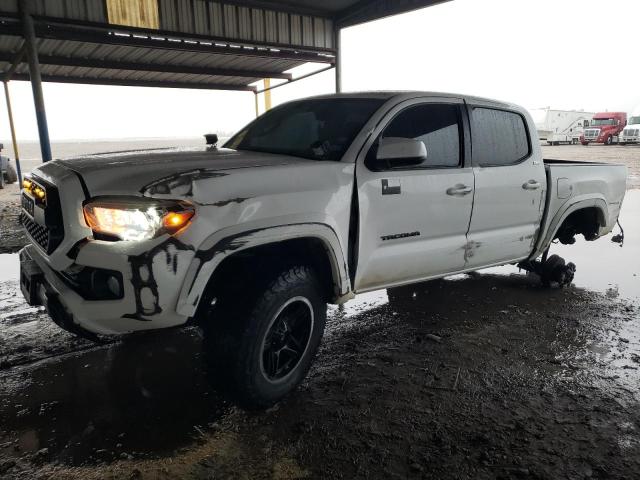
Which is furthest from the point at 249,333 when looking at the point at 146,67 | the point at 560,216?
the point at 146,67

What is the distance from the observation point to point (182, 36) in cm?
866

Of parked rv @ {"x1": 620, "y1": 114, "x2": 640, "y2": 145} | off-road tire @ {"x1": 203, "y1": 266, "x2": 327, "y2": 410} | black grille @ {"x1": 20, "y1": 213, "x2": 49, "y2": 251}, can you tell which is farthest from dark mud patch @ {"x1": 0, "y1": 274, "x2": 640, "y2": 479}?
parked rv @ {"x1": 620, "y1": 114, "x2": 640, "y2": 145}

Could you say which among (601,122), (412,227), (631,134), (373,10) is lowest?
(412,227)

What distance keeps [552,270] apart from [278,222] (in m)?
3.51

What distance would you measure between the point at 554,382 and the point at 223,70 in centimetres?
1111

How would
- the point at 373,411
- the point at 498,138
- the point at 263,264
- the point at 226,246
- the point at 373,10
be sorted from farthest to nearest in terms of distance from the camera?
the point at 373,10, the point at 498,138, the point at 373,411, the point at 263,264, the point at 226,246

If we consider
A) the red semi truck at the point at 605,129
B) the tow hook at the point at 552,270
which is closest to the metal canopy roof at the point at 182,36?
the tow hook at the point at 552,270

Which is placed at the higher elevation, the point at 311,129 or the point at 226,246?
the point at 311,129

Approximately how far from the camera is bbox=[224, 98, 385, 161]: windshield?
291 centimetres

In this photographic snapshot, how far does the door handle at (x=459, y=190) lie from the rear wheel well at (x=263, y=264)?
115cm

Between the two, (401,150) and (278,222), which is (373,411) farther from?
(401,150)

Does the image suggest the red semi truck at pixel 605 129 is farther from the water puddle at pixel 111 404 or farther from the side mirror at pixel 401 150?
the water puddle at pixel 111 404

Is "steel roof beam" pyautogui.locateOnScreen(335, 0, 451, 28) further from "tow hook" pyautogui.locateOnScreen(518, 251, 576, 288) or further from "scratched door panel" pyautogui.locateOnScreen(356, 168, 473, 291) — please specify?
"scratched door panel" pyautogui.locateOnScreen(356, 168, 473, 291)

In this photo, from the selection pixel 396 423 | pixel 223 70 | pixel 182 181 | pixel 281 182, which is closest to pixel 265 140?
pixel 281 182
